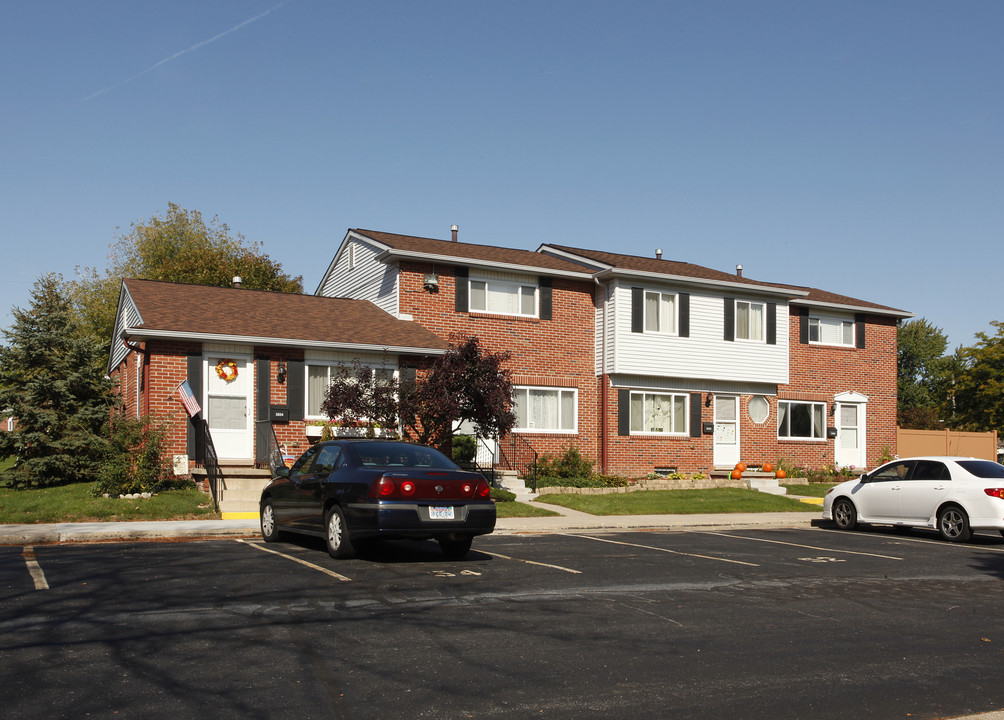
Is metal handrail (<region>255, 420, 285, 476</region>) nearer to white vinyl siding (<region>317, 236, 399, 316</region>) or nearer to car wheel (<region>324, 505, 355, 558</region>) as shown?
white vinyl siding (<region>317, 236, 399, 316</region>)

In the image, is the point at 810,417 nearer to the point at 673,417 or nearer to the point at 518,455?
the point at 673,417

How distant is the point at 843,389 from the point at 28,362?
25.3 meters

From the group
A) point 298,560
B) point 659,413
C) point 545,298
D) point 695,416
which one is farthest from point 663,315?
point 298,560

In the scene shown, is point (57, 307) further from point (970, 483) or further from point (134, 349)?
point (970, 483)

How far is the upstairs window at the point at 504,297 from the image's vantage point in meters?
26.1

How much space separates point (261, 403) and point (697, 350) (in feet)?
44.1

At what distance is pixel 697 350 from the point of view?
28125 mm

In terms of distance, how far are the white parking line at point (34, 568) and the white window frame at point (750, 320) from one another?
2175 cm

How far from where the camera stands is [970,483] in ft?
52.0

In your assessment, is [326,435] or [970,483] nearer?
[970,483]

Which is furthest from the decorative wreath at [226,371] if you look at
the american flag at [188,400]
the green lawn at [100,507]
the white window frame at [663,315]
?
the white window frame at [663,315]

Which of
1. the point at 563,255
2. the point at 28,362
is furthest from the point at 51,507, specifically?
the point at 563,255

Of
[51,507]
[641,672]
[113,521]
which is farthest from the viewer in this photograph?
[51,507]

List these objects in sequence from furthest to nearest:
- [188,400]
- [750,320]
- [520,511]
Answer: [750,320], [188,400], [520,511]
